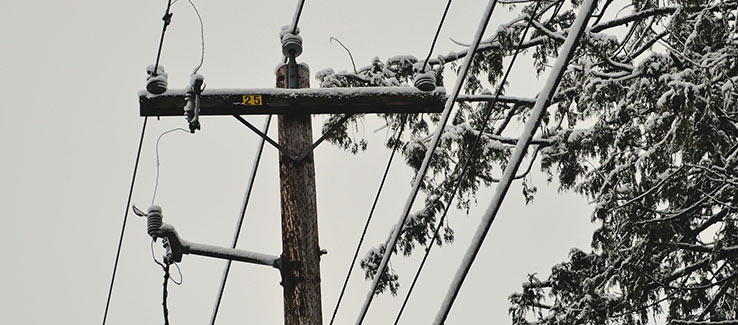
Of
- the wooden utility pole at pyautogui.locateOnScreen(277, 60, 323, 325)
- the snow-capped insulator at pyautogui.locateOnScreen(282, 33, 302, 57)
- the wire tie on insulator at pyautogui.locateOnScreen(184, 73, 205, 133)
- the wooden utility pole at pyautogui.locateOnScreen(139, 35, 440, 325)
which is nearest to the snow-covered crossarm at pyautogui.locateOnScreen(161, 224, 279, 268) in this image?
the wooden utility pole at pyautogui.locateOnScreen(139, 35, 440, 325)

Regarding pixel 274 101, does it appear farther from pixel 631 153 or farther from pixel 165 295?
pixel 631 153

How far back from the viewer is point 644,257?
8750 millimetres

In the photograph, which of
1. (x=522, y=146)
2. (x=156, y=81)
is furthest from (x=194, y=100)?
(x=522, y=146)

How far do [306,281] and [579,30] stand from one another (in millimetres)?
2419

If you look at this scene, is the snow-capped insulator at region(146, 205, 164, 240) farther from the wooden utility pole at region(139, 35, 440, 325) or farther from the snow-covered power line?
the snow-covered power line

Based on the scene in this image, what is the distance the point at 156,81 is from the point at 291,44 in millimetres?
869

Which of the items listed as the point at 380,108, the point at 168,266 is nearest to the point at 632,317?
the point at 380,108

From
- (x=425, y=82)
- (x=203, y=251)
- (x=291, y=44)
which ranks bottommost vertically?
(x=203, y=251)

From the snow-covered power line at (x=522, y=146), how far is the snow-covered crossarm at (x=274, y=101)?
6.49 ft

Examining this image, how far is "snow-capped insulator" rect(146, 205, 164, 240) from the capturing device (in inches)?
223

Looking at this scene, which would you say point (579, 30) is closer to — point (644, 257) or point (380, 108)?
point (380, 108)

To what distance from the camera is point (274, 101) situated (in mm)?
5785

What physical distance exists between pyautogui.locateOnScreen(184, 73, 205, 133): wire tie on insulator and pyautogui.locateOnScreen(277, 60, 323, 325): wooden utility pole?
51cm

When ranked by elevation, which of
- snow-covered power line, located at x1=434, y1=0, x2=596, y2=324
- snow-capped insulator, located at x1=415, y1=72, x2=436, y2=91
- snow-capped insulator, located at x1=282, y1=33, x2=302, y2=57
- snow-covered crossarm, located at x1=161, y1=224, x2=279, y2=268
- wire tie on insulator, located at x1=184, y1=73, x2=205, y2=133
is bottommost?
snow-covered power line, located at x1=434, y1=0, x2=596, y2=324
